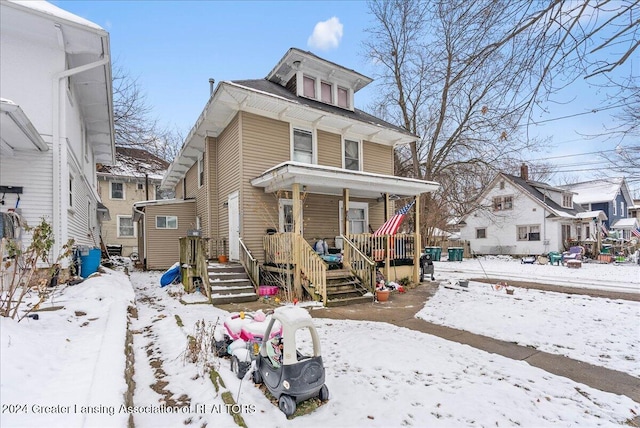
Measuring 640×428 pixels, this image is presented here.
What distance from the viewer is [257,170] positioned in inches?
396

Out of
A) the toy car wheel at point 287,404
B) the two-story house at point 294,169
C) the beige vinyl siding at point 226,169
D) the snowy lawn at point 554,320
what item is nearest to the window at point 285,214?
the two-story house at point 294,169

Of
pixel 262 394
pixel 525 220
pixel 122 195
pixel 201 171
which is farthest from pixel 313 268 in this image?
pixel 525 220

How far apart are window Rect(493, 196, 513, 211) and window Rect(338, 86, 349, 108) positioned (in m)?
19.2

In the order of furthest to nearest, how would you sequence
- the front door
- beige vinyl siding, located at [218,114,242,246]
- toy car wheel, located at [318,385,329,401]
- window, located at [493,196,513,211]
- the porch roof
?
window, located at [493,196,513,211], beige vinyl siding, located at [218,114,242,246], the front door, the porch roof, toy car wheel, located at [318,385,329,401]

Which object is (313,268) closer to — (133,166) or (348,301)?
(348,301)

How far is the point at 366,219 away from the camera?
12742mm

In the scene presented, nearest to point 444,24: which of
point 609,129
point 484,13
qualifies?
point 484,13

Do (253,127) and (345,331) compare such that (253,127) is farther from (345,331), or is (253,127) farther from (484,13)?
(484,13)

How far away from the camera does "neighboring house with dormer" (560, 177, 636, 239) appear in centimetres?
2998

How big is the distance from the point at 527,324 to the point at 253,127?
891 centimetres

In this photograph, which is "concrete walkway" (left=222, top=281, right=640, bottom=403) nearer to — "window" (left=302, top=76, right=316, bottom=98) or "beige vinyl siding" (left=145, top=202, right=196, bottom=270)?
"window" (left=302, top=76, right=316, bottom=98)

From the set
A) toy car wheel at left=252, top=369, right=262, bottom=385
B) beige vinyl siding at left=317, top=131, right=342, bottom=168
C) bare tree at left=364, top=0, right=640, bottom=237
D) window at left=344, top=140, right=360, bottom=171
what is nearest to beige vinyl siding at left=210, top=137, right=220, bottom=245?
beige vinyl siding at left=317, top=131, right=342, bottom=168

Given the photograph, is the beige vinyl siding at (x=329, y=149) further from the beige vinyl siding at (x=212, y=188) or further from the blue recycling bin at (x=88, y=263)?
the blue recycling bin at (x=88, y=263)

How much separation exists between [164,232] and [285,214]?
7.61m
